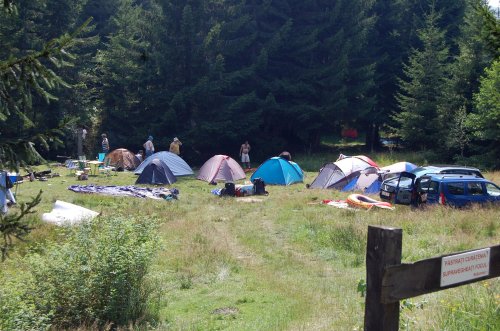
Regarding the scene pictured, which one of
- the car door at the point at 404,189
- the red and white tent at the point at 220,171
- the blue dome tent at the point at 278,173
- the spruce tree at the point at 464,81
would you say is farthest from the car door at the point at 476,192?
the spruce tree at the point at 464,81

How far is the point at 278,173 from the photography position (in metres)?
21.8

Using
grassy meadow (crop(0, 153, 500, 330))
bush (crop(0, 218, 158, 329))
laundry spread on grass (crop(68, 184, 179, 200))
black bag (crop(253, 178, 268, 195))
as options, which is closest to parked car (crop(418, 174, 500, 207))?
grassy meadow (crop(0, 153, 500, 330))

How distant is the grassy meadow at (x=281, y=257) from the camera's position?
6102 mm

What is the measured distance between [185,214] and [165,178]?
6.35 m

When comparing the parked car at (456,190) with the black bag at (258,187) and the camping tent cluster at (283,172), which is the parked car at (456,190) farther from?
the black bag at (258,187)

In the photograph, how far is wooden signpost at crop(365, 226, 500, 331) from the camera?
3199 millimetres

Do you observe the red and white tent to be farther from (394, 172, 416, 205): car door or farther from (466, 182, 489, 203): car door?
(466, 182, 489, 203): car door

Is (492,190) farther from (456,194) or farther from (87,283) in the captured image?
(87,283)

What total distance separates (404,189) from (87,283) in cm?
1097

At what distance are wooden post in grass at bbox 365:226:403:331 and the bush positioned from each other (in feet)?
14.2

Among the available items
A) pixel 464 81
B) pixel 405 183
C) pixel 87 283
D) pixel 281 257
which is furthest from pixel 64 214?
pixel 464 81

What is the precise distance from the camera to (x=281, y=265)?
9.84 meters

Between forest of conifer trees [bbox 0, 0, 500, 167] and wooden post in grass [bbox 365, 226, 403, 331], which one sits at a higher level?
forest of conifer trees [bbox 0, 0, 500, 167]

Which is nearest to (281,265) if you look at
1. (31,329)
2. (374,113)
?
(31,329)
